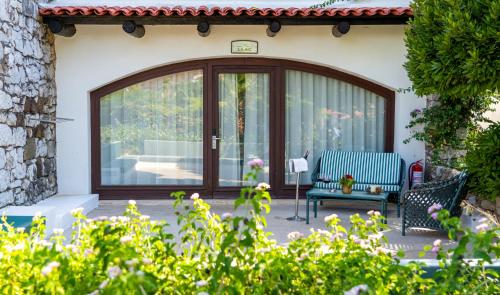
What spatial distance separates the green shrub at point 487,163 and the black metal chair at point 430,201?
54 centimetres

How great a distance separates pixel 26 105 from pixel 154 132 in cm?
224

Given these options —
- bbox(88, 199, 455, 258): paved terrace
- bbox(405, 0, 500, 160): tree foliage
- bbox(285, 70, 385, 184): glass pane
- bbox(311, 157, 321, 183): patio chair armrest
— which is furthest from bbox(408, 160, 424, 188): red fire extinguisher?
bbox(405, 0, 500, 160): tree foliage

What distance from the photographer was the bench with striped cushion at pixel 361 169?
877cm

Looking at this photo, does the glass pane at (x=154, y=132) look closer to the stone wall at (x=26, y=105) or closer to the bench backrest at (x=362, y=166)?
the stone wall at (x=26, y=105)

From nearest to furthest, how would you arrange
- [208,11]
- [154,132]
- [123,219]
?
[123,219]
[208,11]
[154,132]

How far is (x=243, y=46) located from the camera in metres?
9.03

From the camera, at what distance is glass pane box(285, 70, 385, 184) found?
9414 millimetres

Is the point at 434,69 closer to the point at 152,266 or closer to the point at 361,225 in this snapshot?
the point at 361,225

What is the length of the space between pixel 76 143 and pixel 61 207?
5.29 ft

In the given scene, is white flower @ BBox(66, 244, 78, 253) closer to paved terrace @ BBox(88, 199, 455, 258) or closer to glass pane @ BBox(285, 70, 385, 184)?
paved terrace @ BBox(88, 199, 455, 258)

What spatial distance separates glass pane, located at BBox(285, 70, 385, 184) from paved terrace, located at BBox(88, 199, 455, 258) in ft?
2.67

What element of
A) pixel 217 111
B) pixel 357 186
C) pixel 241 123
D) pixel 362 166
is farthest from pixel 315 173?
pixel 217 111

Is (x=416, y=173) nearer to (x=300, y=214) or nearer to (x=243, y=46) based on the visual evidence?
(x=300, y=214)

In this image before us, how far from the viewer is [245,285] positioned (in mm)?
2592
